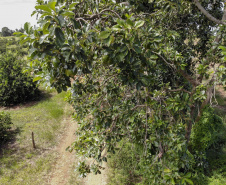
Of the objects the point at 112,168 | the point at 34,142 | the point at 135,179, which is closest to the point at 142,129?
the point at 135,179

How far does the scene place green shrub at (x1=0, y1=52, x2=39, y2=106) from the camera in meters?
11.0

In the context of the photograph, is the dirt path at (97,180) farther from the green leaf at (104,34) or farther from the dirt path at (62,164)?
the green leaf at (104,34)

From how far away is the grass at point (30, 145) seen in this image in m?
5.92

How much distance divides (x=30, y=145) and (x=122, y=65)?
711 cm

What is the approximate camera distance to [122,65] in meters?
1.85

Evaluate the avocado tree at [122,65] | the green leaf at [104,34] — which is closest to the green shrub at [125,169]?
the avocado tree at [122,65]

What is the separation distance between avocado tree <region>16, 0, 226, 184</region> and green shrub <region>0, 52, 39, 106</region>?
9.16 meters

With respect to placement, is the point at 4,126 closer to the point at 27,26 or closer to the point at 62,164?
the point at 62,164

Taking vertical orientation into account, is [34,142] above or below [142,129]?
below

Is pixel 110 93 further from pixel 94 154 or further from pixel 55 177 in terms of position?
pixel 55 177

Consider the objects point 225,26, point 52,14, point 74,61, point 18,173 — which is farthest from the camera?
point 18,173

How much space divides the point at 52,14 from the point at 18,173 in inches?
252

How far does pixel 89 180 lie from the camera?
5852mm

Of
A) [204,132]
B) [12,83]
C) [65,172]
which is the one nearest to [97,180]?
[65,172]
